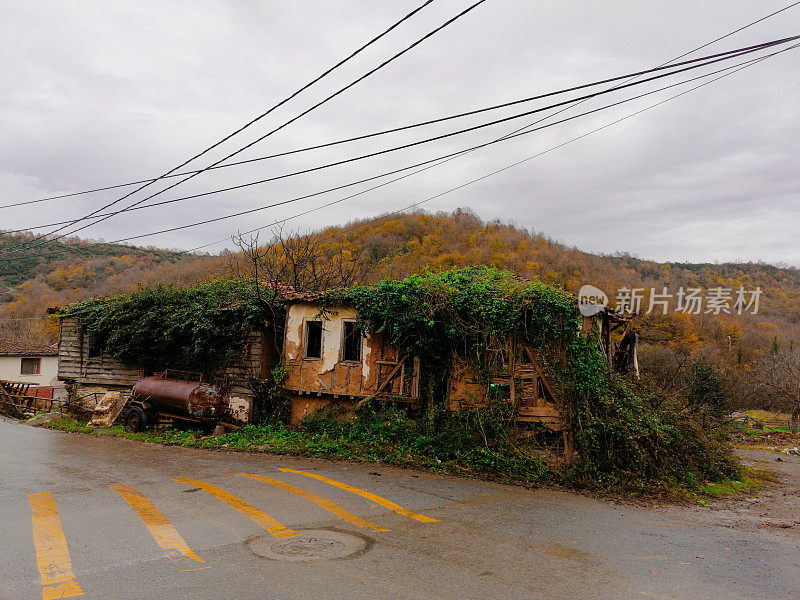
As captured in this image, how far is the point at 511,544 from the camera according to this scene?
7188mm

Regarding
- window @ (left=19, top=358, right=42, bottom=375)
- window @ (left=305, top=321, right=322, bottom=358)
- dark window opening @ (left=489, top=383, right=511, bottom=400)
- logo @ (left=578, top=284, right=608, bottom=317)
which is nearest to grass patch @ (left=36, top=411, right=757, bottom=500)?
dark window opening @ (left=489, top=383, right=511, bottom=400)

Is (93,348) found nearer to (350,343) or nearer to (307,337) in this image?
(307,337)

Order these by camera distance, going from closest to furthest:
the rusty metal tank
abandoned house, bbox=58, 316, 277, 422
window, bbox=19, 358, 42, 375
→ the rusty metal tank, abandoned house, bbox=58, 316, 277, 422, window, bbox=19, 358, 42, 375

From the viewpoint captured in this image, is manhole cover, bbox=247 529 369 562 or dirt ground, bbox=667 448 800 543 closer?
manhole cover, bbox=247 529 369 562

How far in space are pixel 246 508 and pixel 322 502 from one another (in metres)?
1.27

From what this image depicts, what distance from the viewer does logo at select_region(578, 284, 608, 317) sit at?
39.4ft

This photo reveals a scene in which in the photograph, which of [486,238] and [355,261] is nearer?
[355,261]

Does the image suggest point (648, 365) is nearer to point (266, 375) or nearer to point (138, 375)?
point (266, 375)

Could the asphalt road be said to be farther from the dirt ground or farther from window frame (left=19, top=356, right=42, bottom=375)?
window frame (left=19, top=356, right=42, bottom=375)

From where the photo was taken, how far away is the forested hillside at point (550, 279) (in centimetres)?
2484

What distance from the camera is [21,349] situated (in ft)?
134

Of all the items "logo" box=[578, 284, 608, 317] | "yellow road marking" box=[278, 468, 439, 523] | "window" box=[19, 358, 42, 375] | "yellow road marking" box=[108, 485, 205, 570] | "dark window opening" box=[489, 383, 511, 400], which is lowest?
"window" box=[19, 358, 42, 375]

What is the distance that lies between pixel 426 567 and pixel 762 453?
1934 centimetres

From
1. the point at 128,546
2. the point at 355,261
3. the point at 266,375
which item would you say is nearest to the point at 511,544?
the point at 128,546
